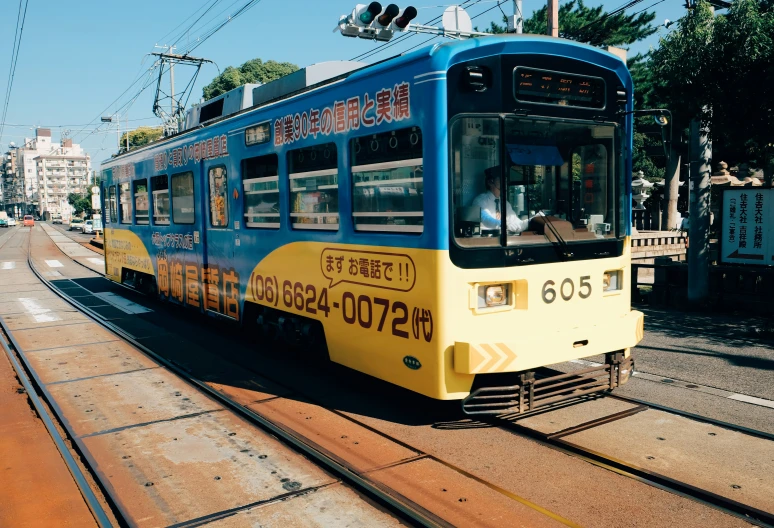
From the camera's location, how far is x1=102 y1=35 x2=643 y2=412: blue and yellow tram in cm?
496

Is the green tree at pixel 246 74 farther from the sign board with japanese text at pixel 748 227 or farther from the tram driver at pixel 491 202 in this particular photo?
the tram driver at pixel 491 202

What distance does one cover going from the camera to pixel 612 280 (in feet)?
19.3

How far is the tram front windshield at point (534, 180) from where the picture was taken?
5.03 meters

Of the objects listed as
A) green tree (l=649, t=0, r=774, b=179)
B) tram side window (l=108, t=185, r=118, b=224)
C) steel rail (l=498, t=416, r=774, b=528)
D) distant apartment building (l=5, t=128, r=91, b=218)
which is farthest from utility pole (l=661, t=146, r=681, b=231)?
distant apartment building (l=5, t=128, r=91, b=218)

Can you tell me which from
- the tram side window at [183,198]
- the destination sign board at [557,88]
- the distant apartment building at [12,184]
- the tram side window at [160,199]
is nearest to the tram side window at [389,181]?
→ the destination sign board at [557,88]

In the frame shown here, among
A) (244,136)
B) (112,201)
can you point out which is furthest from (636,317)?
(112,201)

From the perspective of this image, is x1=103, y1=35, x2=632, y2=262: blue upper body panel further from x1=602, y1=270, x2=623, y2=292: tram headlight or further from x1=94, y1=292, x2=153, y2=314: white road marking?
x1=94, y1=292, x2=153, y2=314: white road marking

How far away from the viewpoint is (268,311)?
779 cm

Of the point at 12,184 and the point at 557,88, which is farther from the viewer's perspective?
the point at 12,184

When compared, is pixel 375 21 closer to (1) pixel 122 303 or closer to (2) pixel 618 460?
(1) pixel 122 303

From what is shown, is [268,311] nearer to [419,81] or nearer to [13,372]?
[13,372]

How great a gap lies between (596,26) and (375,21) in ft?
58.1

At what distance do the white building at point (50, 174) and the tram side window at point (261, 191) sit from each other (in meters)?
151

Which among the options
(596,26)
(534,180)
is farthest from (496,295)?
(596,26)
